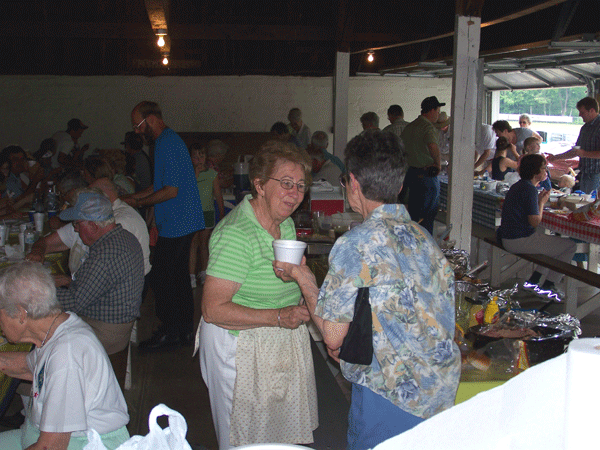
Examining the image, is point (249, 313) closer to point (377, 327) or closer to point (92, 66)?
point (377, 327)

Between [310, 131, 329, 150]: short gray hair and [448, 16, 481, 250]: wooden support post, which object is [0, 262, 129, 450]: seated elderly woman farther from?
[310, 131, 329, 150]: short gray hair

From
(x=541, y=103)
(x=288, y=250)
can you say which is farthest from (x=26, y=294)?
(x=541, y=103)

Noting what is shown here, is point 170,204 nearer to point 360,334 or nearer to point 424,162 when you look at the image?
point 360,334

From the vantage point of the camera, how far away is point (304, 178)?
7.41ft

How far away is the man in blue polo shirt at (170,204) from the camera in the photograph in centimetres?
429

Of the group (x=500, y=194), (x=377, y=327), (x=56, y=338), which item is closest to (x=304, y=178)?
(x=377, y=327)

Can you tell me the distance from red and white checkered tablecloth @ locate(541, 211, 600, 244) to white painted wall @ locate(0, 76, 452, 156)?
7064 millimetres

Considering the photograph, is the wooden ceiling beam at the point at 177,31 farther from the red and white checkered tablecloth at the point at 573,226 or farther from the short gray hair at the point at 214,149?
the red and white checkered tablecloth at the point at 573,226

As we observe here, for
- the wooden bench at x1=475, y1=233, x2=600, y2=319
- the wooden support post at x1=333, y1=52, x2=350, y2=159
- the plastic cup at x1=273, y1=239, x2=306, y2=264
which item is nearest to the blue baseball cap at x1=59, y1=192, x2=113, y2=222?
the plastic cup at x1=273, y1=239, x2=306, y2=264

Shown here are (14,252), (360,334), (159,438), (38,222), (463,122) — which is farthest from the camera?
(38,222)

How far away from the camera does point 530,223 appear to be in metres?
5.63

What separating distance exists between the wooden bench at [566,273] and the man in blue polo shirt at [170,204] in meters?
3.19

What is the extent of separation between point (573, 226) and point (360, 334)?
4791 mm

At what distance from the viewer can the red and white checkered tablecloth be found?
5.36m
